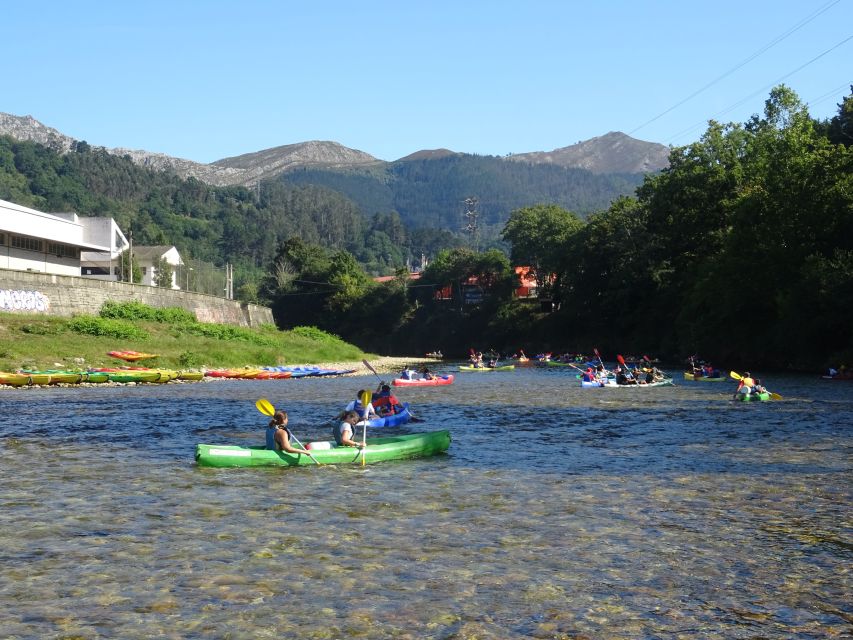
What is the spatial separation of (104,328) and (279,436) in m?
40.4

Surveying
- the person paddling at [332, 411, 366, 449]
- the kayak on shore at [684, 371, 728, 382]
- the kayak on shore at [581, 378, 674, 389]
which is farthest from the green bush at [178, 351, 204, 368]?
the person paddling at [332, 411, 366, 449]

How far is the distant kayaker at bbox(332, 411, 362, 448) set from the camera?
20.2 m

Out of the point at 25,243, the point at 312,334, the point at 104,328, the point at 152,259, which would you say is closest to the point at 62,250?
the point at 25,243

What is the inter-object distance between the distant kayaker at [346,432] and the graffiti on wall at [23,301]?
38.6 meters

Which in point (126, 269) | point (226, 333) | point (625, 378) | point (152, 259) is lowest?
point (625, 378)

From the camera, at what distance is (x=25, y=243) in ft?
217

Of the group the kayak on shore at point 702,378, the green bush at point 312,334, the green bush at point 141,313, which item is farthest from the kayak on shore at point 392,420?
the green bush at point 312,334

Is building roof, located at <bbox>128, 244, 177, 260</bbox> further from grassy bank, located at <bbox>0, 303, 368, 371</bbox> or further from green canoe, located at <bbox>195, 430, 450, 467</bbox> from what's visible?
green canoe, located at <bbox>195, 430, 450, 467</bbox>

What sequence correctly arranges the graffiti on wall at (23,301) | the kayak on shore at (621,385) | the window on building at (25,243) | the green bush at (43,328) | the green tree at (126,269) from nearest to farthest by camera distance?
1. the kayak on shore at (621,385)
2. the green bush at (43,328)
3. the graffiti on wall at (23,301)
4. the window on building at (25,243)
5. the green tree at (126,269)

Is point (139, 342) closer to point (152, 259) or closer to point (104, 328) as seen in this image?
point (104, 328)

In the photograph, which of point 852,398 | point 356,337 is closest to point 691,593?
point 852,398

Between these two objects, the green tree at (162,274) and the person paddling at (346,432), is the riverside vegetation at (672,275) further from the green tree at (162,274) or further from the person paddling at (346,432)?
the person paddling at (346,432)

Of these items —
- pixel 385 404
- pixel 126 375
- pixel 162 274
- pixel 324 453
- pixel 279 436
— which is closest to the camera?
pixel 279 436

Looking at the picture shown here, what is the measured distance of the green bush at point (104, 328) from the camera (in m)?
54.1
